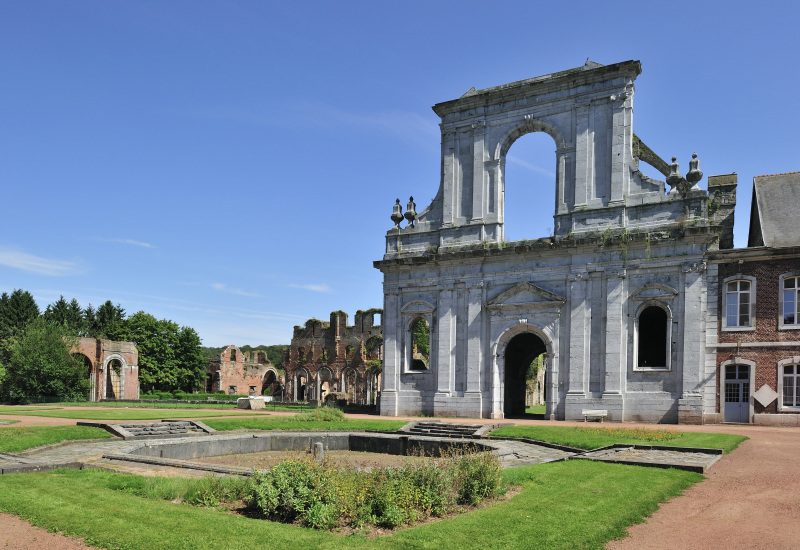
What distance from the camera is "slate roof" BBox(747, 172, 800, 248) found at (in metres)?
26.1

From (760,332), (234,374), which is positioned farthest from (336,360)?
(760,332)

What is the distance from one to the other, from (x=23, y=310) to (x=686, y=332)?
59149 millimetres

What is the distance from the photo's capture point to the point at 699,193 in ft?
85.6

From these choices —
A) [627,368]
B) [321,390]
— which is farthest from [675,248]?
[321,390]

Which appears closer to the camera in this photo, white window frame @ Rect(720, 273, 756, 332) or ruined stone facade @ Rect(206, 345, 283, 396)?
white window frame @ Rect(720, 273, 756, 332)

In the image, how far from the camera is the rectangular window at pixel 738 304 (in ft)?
84.0

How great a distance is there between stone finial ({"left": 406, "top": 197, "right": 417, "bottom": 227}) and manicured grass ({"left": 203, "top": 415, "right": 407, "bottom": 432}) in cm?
1152

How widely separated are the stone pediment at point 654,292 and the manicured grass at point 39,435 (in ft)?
66.1

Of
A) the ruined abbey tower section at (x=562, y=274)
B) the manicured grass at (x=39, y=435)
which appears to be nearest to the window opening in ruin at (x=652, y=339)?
the ruined abbey tower section at (x=562, y=274)

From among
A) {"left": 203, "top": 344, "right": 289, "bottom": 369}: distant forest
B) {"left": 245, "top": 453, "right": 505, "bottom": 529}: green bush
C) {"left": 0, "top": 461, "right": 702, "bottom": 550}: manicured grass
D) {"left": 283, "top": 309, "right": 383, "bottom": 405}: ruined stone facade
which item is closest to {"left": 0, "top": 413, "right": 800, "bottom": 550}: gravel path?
{"left": 0, "top": 461, "right": 702, "bottom": 550}: manicured grass

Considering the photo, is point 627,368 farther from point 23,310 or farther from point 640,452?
point 23,310

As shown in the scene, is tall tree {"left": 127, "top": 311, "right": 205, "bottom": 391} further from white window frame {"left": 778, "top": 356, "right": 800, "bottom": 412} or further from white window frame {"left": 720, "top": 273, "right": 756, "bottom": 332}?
white window frame {"left": 778, "top": 356, "right": 800, "bottom": 412}

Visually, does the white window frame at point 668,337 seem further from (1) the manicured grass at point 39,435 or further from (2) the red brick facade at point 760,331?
(1) the manicured grass at point 39,435

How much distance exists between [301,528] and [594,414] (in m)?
20.1
